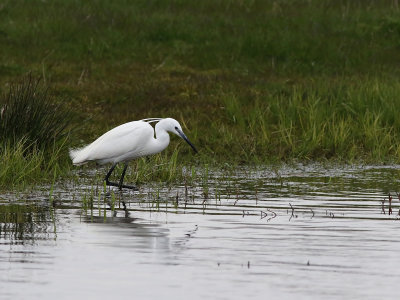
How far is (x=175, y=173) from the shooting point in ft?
39.1

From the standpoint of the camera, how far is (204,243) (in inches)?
297

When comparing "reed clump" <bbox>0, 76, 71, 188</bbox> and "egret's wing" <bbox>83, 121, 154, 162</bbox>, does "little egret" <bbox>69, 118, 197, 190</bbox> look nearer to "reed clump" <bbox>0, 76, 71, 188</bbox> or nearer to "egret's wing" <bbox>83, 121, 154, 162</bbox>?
"egret's wing" <bbox>83, 121, 154, 162</bbox>

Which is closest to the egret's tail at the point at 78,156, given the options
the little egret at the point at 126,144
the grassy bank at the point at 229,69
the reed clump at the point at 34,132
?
the little egret at the point at 126,144

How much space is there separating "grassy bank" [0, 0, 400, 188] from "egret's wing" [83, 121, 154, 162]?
93cm

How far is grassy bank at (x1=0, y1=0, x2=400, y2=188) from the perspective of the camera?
14.5 meters

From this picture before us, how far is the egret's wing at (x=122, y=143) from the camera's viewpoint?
467 inches

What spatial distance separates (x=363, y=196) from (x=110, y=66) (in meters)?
9.50

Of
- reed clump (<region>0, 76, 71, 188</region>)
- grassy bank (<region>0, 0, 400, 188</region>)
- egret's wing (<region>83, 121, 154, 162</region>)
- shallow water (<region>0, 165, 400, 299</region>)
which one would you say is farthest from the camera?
grassy bank (<region>0, 0, 400, 188</region>)

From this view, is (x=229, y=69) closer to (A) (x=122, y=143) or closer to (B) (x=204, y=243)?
(A) (x=122, y=143)

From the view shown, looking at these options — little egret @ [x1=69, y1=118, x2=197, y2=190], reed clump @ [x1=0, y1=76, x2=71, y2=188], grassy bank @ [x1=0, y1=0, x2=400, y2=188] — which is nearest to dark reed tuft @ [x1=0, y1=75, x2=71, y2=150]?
reed clump @ [x1=0, y1=76, x2=71, y2=188]

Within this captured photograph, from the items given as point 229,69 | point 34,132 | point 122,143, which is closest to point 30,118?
point 34,132

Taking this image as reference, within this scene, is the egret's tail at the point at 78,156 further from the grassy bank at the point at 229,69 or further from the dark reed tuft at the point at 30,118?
the grassy bank at the point at 229,69

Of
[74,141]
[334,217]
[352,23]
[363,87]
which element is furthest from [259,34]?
[334,217]

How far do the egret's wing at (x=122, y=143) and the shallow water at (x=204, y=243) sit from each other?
620mm
